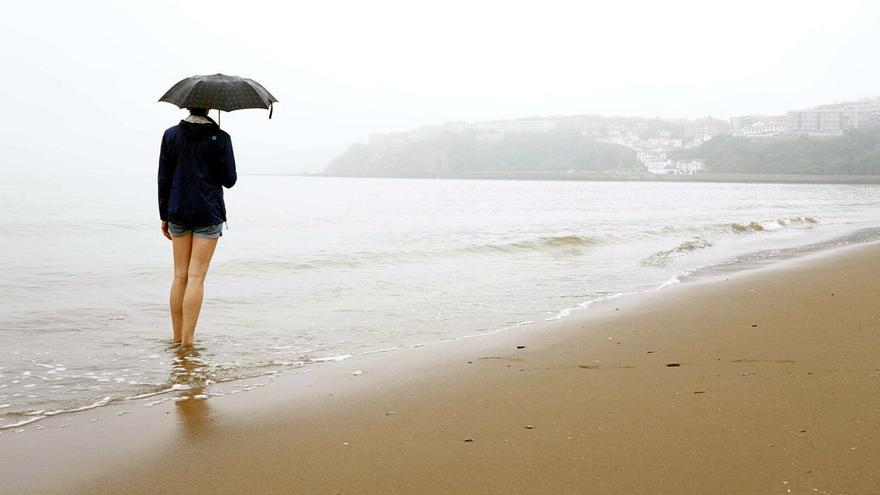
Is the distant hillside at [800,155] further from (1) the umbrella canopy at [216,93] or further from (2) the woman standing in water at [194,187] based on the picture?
(2) the woman standing in water at [194,187]

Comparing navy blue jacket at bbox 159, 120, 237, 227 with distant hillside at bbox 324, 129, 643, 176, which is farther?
distant hillside at bbox 324, 129, 643, 176

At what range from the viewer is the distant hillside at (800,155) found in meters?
106

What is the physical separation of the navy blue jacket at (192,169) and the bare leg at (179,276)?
18 cm

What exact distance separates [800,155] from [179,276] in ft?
425

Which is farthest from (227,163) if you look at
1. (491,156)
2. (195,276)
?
(491,156)

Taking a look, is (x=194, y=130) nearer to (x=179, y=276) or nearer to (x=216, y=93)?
(x=216, y=93)

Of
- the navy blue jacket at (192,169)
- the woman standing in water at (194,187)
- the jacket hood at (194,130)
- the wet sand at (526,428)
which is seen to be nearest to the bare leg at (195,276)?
the woman standing in water at (194,187)

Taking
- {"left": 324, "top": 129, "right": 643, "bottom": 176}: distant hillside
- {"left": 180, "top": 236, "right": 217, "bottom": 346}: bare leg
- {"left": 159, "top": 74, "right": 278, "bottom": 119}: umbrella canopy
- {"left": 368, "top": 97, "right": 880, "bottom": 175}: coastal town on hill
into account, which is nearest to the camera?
{"left": 159, "top": 74, "right": 278, "bottom": 119}: umbrella canopy

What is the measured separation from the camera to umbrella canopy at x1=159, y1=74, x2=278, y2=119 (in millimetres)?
4648

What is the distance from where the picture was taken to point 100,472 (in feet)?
8.25

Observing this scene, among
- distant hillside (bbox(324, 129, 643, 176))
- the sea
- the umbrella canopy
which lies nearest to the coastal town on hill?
distant hillside (bbox(324, 129, 643, 176))

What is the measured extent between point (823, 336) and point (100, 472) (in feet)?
13.7

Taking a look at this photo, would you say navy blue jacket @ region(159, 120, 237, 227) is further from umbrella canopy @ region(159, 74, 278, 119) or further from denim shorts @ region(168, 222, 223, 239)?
umbrella canopy @ region(159, 74, 278, 119)

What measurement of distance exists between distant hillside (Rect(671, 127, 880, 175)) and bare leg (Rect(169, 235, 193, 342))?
380 ft
